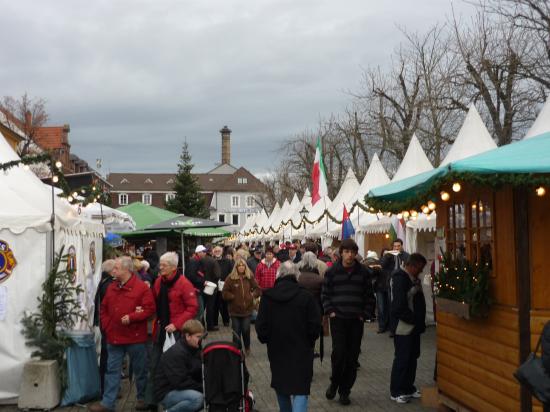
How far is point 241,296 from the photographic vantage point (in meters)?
13.1

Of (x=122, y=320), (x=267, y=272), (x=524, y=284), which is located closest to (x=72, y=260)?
(x=122, y=320)

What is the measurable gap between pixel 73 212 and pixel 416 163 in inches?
454

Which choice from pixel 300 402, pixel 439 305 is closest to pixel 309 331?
pixel 300 402

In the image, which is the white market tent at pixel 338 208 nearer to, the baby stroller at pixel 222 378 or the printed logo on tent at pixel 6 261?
the printed logo on tent at pixel 6 261

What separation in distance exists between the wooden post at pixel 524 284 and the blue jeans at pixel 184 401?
3023 mm

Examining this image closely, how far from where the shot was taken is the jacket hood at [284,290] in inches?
291

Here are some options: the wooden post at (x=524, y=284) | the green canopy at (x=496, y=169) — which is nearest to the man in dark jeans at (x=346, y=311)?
the green canopy at (x=496, y=169)

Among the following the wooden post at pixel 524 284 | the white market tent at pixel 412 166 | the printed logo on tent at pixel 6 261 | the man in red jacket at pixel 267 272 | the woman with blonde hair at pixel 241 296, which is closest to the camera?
the wooden post at pixel 524 284

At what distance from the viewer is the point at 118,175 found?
128m

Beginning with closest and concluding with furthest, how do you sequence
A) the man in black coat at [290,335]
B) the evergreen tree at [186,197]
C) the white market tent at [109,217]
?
1. the man in black coat at [290,335]
2. the white market tent at [109,217]
3. the evergreen tree at [186,197]

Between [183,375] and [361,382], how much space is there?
418 cm

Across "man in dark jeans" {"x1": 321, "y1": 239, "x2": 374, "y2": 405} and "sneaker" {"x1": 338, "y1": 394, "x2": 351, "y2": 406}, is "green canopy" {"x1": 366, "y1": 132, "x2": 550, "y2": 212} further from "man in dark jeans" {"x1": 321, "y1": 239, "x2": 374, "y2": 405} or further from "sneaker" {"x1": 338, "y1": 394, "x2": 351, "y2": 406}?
Answer: "sneaker" {"x1": 338, "y1": 394, "x2": 351, "y2": 406}

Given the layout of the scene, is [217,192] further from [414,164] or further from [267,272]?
[267,272]

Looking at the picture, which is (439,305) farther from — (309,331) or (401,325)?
(309,331)
